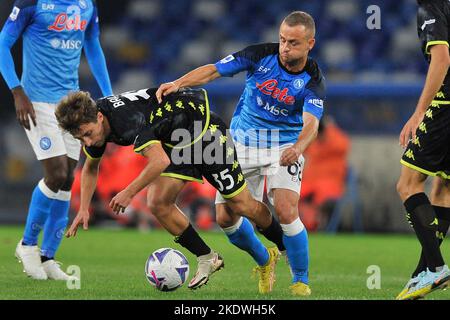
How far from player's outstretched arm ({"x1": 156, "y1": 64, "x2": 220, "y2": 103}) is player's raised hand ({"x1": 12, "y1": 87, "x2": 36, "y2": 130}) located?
167 centimetres

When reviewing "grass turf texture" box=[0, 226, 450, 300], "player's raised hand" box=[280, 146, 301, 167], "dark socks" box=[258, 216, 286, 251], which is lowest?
"grass turf texture" box=[0, 226, 450, 300]

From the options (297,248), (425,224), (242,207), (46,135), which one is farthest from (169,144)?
(425,224)

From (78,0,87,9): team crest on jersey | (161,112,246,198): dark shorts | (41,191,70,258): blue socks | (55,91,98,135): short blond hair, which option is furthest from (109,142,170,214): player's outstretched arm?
(78,0,87,9): team crest on jersey

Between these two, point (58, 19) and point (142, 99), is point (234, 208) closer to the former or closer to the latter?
point (142, 99)

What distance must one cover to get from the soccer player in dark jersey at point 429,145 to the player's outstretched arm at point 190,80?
1.55 meters

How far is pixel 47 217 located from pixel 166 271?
170 centimetres

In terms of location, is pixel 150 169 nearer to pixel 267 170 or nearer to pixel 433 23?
pixel 267 170

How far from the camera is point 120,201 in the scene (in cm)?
599

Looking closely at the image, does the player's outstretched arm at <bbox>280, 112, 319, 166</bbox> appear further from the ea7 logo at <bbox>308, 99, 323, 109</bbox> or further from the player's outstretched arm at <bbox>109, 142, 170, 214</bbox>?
the player's outstretched arm at <bbox>109, 142, 170, 214</bbox>

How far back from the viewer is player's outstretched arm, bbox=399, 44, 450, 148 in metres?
6.05

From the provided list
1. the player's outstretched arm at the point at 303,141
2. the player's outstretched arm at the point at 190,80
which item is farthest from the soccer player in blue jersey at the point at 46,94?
the player's outstretched arm at the point at 303,141

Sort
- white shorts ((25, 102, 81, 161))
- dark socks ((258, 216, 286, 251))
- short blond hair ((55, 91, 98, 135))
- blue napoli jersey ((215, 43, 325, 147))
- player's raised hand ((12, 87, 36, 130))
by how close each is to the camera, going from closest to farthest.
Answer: short blond hair ((55, 91, 98, 135))
blue napoli jersey ((215, 43, 325, 147))
dark socks ((258, 216, 286, 251))
player's raised hand ((12, 87, 36, 130))
white shorts ((25, 102, 81, 161))

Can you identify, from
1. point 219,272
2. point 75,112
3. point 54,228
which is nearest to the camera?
point 75,112

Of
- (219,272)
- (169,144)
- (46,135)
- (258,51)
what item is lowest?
(219,272)
